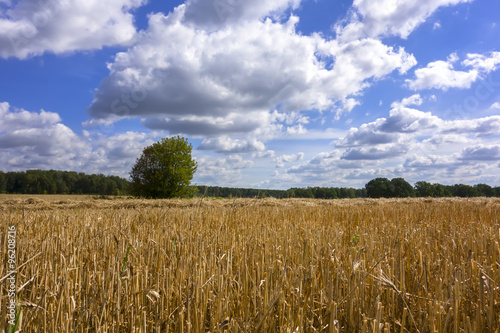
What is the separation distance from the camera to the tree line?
63875mm

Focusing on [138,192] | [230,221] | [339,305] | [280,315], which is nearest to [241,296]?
[280,315]

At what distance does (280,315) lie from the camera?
6.12 ft

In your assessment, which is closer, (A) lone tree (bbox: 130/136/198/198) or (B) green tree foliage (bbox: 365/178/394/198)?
(A) lone tree (bbox: 130/136/198/198)

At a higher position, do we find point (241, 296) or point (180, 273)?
point (180, 273)

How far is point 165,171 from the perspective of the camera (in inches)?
1344

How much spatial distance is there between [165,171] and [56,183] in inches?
1831

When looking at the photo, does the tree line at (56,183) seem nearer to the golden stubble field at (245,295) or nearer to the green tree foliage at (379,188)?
the green tree foliage at (379,188)

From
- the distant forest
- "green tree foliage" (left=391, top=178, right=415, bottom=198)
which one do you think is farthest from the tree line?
"green tree foliage" (left=391, top=178, right=415, bottom=198)

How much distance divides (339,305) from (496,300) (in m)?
1.25

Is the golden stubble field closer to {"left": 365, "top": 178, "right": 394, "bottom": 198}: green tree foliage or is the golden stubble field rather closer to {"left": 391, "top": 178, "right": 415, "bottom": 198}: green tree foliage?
{"left": 365, "top": 178, "right": 394, "bottom": 198}: green tree foliage

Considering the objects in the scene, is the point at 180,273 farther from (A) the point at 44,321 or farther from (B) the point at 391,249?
(B) the point at 391,249

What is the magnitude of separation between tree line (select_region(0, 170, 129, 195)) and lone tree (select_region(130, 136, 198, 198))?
26.6 metres

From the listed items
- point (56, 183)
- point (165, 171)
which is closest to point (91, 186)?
point (56, 183)

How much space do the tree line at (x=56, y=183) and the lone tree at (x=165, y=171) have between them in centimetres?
2660
